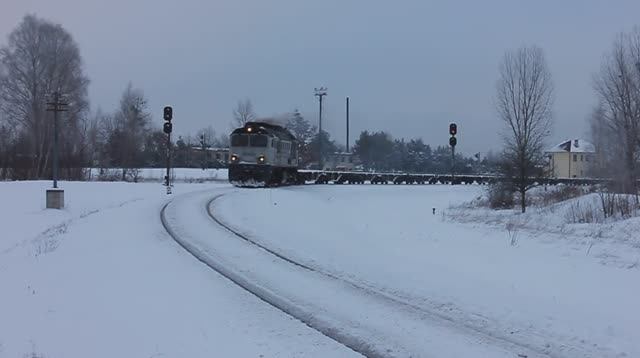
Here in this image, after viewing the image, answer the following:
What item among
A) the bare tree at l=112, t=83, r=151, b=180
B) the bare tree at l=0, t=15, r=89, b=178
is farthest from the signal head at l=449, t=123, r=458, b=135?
the bare tree at l=112, t=83, r=151, b=180

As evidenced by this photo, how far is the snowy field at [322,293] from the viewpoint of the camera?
6.99 metres

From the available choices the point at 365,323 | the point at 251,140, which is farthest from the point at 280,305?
the point at 251,140

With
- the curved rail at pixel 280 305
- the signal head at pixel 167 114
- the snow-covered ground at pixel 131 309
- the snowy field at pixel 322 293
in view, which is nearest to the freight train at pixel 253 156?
the signal head at pixel 167 114

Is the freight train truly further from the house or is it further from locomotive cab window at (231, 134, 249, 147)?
the house

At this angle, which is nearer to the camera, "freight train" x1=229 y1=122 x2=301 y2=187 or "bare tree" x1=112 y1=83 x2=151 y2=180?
"freight train" x1=229 y1=122 x2=301 y2=187

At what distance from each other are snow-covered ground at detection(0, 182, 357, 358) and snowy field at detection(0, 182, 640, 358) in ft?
0.11

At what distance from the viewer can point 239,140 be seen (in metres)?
40.6

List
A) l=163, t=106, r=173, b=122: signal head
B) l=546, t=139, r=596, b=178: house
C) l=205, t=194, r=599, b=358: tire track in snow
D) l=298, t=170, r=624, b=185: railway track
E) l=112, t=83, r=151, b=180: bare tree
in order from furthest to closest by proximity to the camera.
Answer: l=546, t=139, r=596, b=178: house, l=112, t=83, r=151, b=180: bare tree, l=298, t=170, r=624, b=185: railway track, l=163, t=106, r=173, b=122: signal head, l=205, t=194, r=599, b=358: tire track in snow

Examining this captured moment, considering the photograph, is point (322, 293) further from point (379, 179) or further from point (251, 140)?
point (379, 179)

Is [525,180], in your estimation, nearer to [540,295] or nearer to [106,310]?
[540,295]

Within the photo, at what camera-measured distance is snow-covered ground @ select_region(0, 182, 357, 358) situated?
6.86m

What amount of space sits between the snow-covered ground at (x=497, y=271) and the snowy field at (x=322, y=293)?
0.03 meters

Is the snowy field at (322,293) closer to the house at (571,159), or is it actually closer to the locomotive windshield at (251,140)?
the locomotive windshield at (251,140)

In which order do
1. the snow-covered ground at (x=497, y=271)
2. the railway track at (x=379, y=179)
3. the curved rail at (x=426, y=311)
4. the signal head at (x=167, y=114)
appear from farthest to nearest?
the railway track at (x=379, y=179)
the signal head at (x=167, y=114)
the snow-covered ground at (x=497, y=271)
the curved rail at (x=426, y=311)
